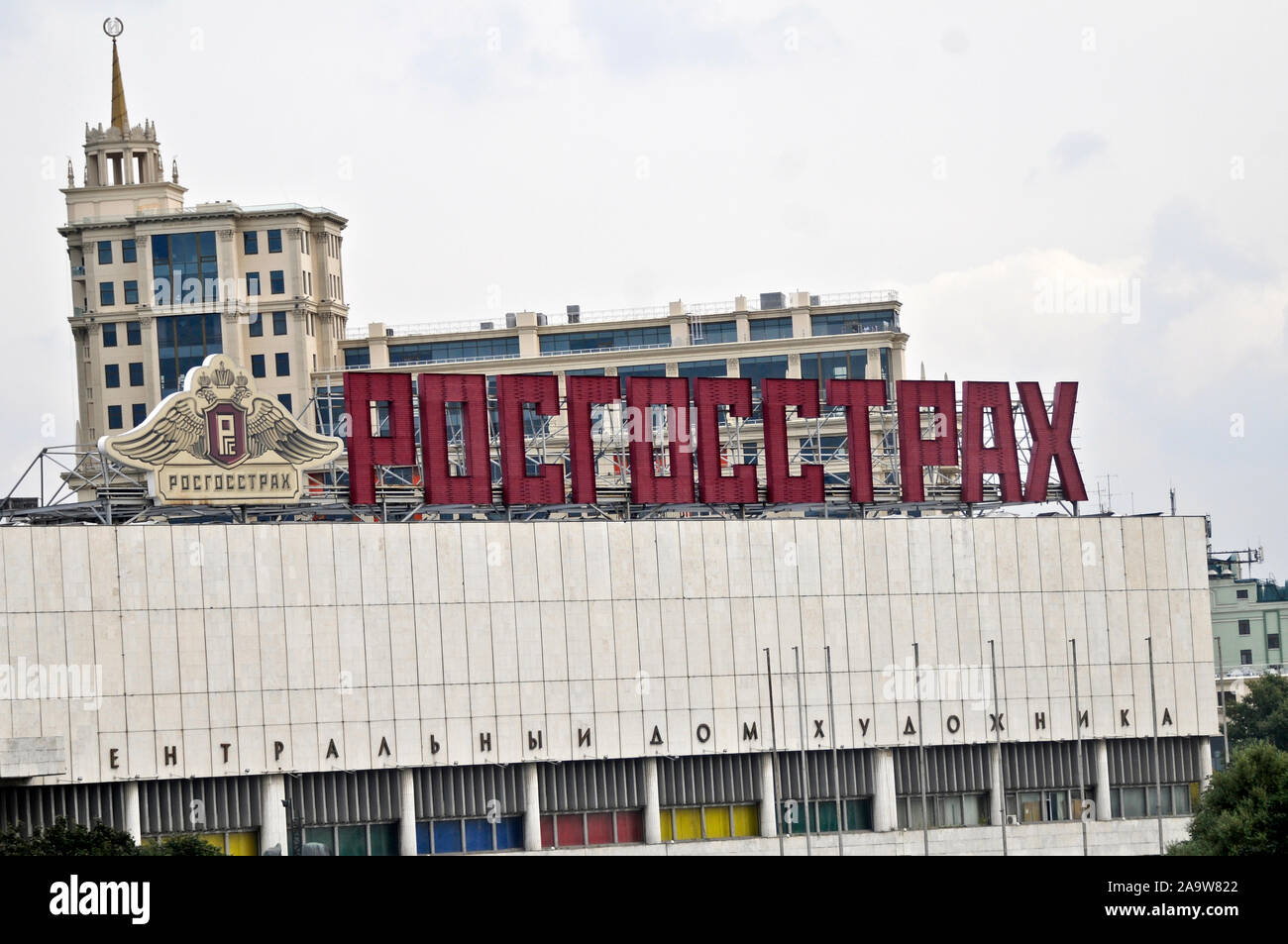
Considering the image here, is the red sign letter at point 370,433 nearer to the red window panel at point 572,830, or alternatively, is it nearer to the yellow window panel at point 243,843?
the yellow window panel at point 243,843

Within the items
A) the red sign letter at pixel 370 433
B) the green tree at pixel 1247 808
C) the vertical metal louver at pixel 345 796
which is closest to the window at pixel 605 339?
the red sign letter at pixel 370 433

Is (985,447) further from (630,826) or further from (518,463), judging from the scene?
(630,826)

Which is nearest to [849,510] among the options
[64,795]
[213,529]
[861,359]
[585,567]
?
[585,567]

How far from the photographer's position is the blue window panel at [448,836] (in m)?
88.0

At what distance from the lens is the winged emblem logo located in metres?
83.0

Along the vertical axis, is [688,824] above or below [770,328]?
below

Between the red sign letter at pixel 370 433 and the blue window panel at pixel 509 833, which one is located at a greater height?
the red sign letter at pixel 370 433

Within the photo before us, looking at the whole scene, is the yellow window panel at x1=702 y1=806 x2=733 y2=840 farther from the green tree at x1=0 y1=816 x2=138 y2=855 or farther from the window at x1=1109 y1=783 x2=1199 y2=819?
the green tree at x1=0 y1=816 x2=138 y2=855

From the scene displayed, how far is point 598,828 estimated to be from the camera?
90938mm

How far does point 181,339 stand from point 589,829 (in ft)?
307

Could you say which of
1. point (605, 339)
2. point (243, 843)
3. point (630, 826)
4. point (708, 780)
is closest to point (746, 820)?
point (708, 780)

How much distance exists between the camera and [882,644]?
94875 millimetres

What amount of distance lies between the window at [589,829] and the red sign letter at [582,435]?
1459 cm
